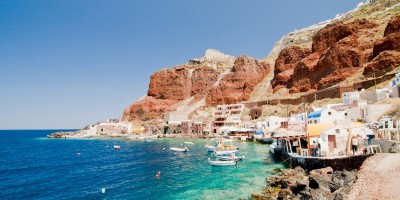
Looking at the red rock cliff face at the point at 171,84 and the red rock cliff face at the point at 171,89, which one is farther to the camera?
the red rock cliff face at the point at 171,84

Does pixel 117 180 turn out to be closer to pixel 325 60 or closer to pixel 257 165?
pixel 257 165

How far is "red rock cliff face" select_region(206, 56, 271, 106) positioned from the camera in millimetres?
130625

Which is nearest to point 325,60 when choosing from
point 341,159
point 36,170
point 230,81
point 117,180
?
point 230,81

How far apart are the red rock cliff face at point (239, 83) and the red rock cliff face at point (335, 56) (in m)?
29.1

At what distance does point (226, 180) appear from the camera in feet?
108

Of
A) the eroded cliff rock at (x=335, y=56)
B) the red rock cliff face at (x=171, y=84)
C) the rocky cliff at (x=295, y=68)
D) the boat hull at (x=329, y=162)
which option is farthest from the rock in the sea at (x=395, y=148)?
the red rock cliff face at (x=171, y=84)

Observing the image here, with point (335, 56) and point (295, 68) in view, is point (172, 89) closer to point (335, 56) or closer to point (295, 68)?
point (295, 68)

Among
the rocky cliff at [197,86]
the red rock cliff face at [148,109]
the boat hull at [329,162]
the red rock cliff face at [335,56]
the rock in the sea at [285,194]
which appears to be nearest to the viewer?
the rock in the sea at [285,194]

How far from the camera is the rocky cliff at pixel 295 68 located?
75.8 metres

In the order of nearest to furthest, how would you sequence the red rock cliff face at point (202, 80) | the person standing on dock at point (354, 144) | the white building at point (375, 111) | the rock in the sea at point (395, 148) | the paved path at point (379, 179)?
the paved path at point (379, 179) → the rock in the sea at point (395, 148) → the person standing on dock at point (354, 144) → the white building at point (375, 111) → the red rock cliff face at point (202, 80)

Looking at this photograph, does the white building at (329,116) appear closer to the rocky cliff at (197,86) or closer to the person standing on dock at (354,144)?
the person standing on dock at (354,144)

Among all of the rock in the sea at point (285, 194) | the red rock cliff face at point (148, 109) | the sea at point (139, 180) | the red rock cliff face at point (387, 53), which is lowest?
the sea at point (139, 180)

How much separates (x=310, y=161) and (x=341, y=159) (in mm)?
4129

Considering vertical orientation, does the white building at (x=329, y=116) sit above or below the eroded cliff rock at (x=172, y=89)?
below
